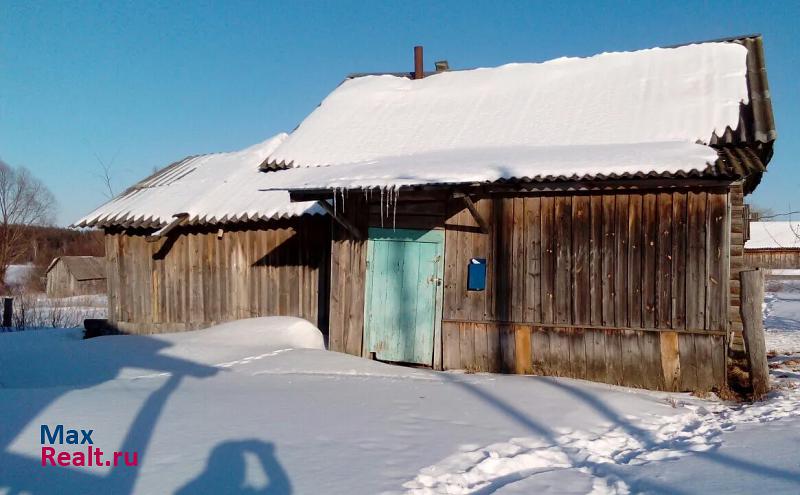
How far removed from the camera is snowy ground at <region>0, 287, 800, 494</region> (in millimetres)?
3990

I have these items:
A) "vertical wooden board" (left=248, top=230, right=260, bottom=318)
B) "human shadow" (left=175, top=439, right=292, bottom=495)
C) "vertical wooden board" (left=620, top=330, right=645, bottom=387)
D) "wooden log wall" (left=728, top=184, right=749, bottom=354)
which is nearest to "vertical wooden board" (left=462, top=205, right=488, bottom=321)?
"vertical wooden board" (left=620, top=330, right=645, bottom=387)

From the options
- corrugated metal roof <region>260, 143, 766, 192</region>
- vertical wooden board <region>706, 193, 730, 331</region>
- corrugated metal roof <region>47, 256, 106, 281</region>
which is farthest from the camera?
corrugated metal roof <region>47, 256, 106, 281</region>

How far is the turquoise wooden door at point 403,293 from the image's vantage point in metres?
8.49

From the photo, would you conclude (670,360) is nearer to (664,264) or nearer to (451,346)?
(664,264)

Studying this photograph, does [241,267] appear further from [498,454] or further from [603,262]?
[498,454]

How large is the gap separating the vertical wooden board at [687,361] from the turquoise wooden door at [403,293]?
3.13 meters

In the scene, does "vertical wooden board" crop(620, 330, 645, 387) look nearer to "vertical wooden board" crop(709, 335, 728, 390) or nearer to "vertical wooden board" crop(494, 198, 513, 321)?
"vertical wooden board" crop(709, 335, 728, 390)

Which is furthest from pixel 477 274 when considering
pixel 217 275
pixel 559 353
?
pixel 217 275

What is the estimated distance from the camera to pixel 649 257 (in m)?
7.36

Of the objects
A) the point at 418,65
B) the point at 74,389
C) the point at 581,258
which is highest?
the point at 418,65

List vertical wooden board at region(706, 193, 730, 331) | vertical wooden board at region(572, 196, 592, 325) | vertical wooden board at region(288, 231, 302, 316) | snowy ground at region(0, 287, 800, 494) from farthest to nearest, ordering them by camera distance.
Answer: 1. vertical wooden board at region(288, 231, 302, 316)
2. vertical wooden board at region(572, 196, 592, 325)
3. vertical wooden board at region(706, 193, 730, 331)
4. snowy ground at region(0, 287, 800, 494)

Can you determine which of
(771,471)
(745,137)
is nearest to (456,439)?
(771,471)

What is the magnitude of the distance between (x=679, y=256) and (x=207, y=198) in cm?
890

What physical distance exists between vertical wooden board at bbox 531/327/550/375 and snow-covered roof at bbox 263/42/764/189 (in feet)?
6.89
